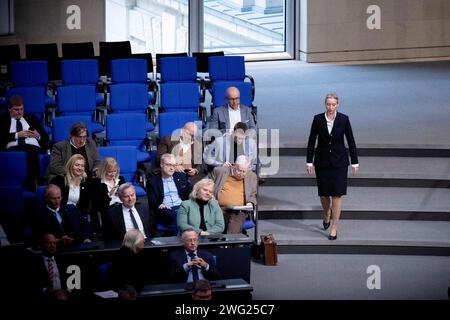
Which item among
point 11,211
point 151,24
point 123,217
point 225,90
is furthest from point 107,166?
point 151,24

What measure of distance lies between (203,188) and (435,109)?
4.73m

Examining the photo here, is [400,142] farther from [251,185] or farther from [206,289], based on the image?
[206,289]

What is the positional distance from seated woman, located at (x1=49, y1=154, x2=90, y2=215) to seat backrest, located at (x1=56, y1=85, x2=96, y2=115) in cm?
201

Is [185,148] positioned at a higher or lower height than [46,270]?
higher

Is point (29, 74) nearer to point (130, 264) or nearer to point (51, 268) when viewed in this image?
point (51, 268)

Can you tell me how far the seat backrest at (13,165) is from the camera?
8656mm

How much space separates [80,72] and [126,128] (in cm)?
170

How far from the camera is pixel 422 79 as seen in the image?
44.1 feet

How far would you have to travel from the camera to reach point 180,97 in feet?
33.7

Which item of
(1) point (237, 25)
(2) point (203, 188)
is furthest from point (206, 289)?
(1) point (237, 25)

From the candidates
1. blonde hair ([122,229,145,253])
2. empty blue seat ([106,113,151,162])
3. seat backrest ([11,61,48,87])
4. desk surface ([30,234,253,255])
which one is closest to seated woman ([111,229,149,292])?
blonde hair ([122,229,145,253])

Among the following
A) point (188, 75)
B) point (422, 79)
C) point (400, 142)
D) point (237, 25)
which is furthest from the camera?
point (237, 25)

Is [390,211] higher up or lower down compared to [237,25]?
lower down

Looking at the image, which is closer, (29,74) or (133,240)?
(133,240)
